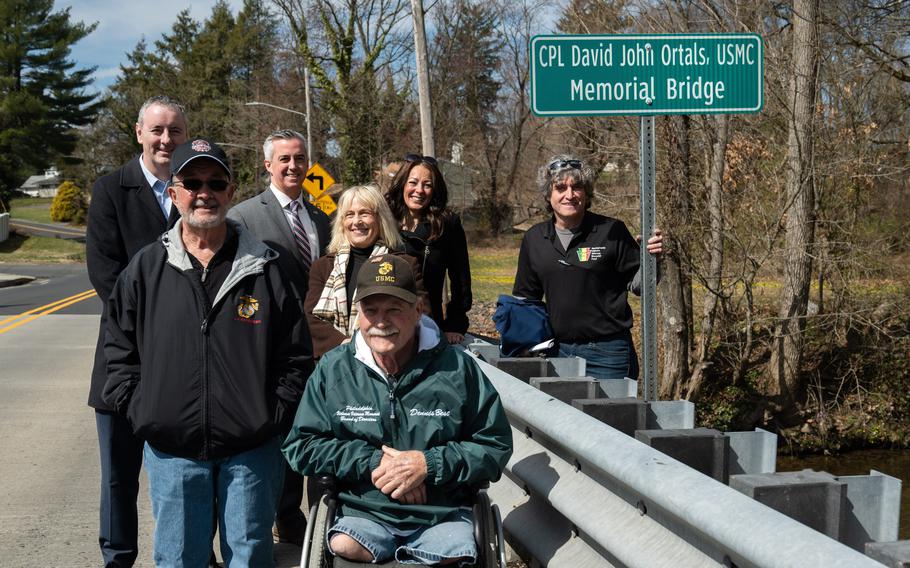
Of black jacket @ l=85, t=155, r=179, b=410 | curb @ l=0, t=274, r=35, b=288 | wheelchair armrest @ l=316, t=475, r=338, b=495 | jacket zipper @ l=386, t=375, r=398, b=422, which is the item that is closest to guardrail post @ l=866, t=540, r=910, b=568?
jacket zipper @ l=386, t=375, r=398, b=422

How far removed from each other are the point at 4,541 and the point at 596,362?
3.21 meters

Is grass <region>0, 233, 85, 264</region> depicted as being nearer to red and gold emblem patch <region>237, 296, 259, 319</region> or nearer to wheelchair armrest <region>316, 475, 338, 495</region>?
red and gold emblem patch <region>237, 296, 259, 319</region>

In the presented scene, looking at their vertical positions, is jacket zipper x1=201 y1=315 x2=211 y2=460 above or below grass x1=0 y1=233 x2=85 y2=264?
above

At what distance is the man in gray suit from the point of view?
4.79 metres

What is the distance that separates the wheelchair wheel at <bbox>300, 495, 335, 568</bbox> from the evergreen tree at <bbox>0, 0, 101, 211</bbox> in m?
62.9

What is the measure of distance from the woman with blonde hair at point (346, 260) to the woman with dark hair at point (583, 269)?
0.83m

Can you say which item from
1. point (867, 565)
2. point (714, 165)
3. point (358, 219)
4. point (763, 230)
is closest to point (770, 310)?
point (763, 230)

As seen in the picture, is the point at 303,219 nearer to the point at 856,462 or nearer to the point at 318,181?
the point at 856,462

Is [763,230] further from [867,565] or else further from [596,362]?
[867,565]

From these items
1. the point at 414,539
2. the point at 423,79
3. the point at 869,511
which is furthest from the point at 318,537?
the point at 423,79

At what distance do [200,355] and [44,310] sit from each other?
753 inches

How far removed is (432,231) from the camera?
17.0ft

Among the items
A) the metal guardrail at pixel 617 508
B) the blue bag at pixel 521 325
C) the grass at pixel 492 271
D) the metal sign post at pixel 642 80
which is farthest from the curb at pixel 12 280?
the metal guardrail at pixel 617 508

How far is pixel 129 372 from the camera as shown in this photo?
333cm
